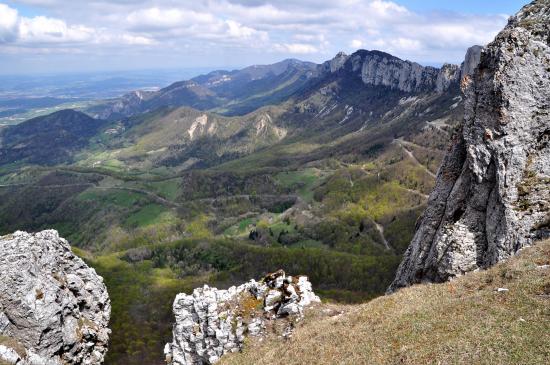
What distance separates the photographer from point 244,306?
2141 inches

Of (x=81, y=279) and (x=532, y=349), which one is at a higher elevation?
(x=532, y=349)

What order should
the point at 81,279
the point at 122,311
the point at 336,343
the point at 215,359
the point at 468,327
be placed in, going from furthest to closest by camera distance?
1. the point at 122,311
2. the point at 81,279
3. the point at 215,359
4. the point at 336,343
5. the point at 468,327

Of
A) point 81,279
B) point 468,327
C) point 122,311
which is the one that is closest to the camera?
point 468,327

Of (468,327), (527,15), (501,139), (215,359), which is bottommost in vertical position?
(215,359)

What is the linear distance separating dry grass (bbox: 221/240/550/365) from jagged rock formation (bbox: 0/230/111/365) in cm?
2366

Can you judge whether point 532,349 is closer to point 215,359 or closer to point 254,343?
point 254,343

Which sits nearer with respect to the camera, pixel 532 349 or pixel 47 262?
pixel 532 349

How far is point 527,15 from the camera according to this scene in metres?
59.3

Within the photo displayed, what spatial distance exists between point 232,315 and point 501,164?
3877 cm

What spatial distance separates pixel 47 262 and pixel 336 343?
3969 cm

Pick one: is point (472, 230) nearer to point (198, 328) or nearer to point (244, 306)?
point (244, 306)


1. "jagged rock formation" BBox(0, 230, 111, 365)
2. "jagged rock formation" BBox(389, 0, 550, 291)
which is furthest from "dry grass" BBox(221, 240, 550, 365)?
"jagged rock formation" BBox(0, 230, 111, 365)

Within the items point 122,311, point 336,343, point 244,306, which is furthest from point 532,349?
point 122,311

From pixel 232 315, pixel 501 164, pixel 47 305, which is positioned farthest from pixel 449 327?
pixel 47 305
